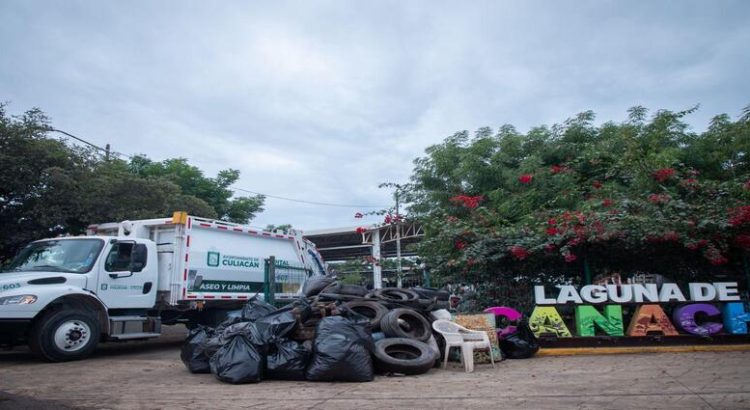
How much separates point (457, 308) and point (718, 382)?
17.6 ft

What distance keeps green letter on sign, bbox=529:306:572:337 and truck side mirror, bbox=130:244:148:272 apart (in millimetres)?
7437

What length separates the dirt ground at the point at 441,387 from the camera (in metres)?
5.22

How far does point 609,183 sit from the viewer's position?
11844 mm

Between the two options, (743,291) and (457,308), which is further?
(457,308)

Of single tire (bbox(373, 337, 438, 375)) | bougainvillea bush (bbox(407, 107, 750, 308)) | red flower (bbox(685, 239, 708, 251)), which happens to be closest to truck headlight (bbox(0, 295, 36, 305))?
single tire (bbox(373, 337, 438, 375))

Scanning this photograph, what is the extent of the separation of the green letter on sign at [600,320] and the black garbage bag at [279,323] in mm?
4962

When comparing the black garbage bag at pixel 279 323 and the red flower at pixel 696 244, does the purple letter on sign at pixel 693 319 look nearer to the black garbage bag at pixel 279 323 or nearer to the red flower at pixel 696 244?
the red flower at pixel 696 244

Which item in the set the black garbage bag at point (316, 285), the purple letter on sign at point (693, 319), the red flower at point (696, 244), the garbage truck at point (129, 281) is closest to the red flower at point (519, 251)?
the red flower at point (696, 244)

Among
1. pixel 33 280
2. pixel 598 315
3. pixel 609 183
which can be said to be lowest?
pixel 598 315

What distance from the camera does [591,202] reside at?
10.1 meters

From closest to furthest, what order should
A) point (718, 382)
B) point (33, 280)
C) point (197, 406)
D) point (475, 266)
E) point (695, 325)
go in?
1. point (197, 406)
2. point (718, 382)
3. point (33, 280)
4. point (695, 325)
5. point (475, 266)

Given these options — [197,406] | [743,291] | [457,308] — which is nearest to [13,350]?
[197,406]

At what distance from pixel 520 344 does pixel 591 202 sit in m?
3.41

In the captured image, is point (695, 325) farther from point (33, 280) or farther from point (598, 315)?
point (33, 280)
